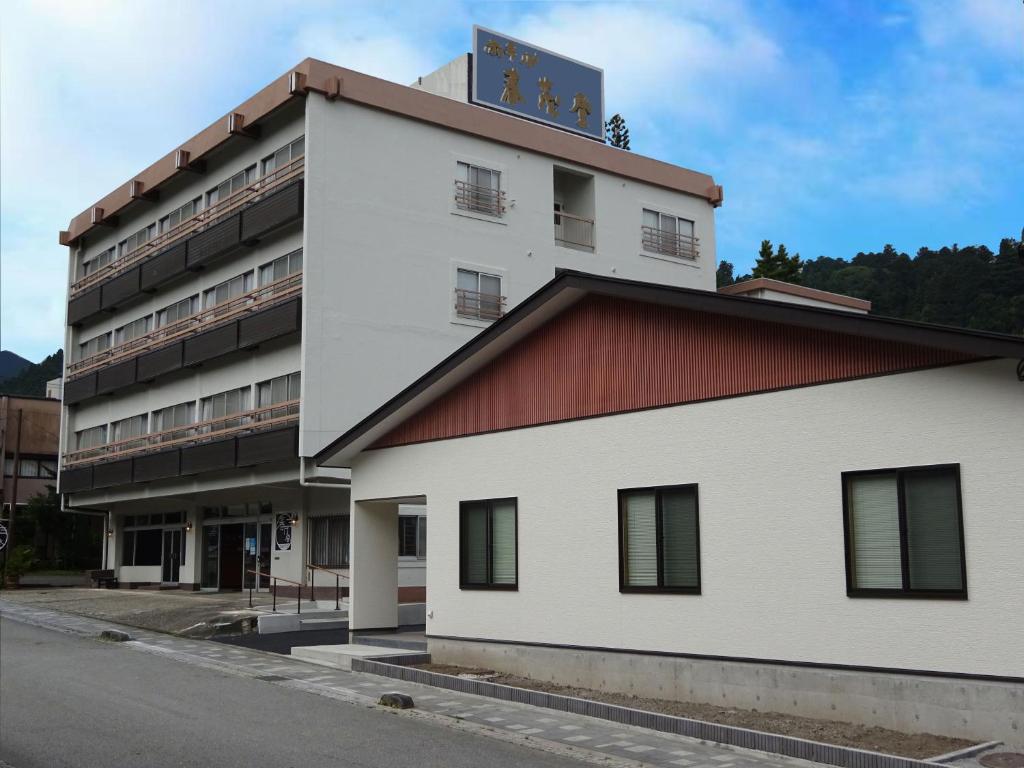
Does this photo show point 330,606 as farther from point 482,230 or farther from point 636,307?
point 636,307

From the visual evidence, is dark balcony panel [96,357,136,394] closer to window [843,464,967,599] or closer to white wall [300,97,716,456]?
white wall [300,97,716,456]

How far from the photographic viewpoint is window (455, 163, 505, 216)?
33188mm

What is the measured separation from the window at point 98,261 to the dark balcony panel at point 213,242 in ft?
29.9

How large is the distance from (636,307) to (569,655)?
5165 millimetres

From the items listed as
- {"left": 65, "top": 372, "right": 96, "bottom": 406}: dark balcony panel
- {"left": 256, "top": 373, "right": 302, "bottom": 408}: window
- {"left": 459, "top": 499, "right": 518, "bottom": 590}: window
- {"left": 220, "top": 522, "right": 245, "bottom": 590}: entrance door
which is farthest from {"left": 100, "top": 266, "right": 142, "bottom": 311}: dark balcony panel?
{"left": 459, "top": 499, "right": 518, "bottom": 590}: window

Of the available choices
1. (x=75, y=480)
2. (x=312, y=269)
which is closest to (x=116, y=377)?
(x=75, y=480)

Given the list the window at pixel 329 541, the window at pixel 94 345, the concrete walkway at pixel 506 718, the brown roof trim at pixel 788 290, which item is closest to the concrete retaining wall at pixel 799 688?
the concrete walkway at pixel 506 718

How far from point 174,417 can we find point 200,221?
23.5 feet

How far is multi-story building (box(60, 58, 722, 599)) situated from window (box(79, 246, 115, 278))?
43.3 inches

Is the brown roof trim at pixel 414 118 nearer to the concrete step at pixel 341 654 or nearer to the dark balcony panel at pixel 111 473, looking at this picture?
the dark balcony panel at pixel 111 473

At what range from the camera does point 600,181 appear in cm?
3672

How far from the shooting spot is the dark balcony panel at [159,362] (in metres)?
36.9

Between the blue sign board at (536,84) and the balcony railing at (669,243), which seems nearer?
the blue sign board at (536,84)

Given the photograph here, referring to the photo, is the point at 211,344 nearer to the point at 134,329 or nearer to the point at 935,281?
the point at 134,329
